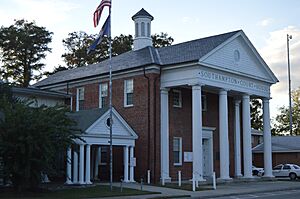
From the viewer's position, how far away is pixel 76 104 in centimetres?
4078

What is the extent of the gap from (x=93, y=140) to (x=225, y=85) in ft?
36.6

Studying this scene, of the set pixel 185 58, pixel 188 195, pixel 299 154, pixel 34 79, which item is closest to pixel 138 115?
pixel 185 58

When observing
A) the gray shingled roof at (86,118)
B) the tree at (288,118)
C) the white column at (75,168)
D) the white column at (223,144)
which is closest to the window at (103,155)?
the gray shingled roof at (86,118)

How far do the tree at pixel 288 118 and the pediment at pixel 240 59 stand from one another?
4416 cm

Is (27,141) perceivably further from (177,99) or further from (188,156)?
(177,99)

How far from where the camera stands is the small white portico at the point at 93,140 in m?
29.2

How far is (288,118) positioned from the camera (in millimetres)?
85938

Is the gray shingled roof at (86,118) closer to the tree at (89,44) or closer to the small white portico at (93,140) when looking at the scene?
the small white portico at (93,140)

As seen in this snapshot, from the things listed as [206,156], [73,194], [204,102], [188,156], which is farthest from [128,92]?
[73,194]

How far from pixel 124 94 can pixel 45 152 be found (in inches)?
574

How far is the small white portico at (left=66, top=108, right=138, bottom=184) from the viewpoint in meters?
29.2

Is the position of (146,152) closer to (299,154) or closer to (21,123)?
(21,123)

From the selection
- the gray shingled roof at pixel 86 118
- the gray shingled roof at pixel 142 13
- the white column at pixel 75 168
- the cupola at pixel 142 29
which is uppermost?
the gray shingled roof at pixel 142 13

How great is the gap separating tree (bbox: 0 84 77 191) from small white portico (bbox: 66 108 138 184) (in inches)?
165
